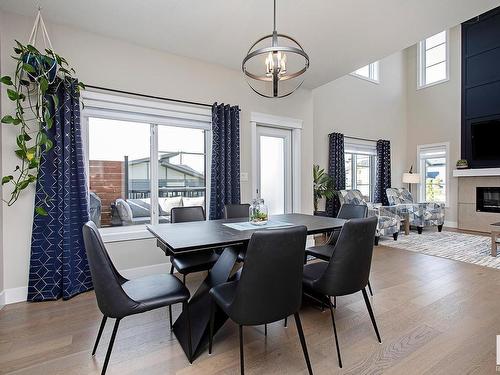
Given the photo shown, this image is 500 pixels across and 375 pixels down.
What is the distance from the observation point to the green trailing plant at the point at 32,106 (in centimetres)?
240

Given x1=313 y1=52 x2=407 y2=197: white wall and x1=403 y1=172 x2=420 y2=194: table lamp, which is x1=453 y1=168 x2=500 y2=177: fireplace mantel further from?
x1=313 y1=52 x2=407 y2=197: white wall

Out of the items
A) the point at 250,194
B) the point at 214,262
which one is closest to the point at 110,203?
the point at 214,262

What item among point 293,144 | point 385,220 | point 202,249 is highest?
point 293,144

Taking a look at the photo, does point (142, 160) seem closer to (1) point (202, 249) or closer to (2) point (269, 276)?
(1) point (202, 249)

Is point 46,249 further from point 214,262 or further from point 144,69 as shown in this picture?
point 144,69

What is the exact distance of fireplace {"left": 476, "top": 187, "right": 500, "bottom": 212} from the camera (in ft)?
19.2

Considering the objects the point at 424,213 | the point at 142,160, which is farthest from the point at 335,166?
the point at 142,160

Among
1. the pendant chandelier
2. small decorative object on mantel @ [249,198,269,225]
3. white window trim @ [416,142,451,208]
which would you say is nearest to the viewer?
the pendant chandelier

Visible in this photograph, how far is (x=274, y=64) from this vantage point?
2111 mm

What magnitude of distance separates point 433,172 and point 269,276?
7.56 m

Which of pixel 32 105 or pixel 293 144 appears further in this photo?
pixel 293 144

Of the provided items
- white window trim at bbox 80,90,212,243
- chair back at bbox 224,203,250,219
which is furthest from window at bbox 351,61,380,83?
chair back at bbox 224,203,250,219

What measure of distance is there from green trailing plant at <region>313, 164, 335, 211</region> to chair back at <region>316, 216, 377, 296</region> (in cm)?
374

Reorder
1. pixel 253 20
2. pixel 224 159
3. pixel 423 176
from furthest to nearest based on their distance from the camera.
Result: 1. pixel 423 176
2. pixel 224 159
3. pixel 253 20
